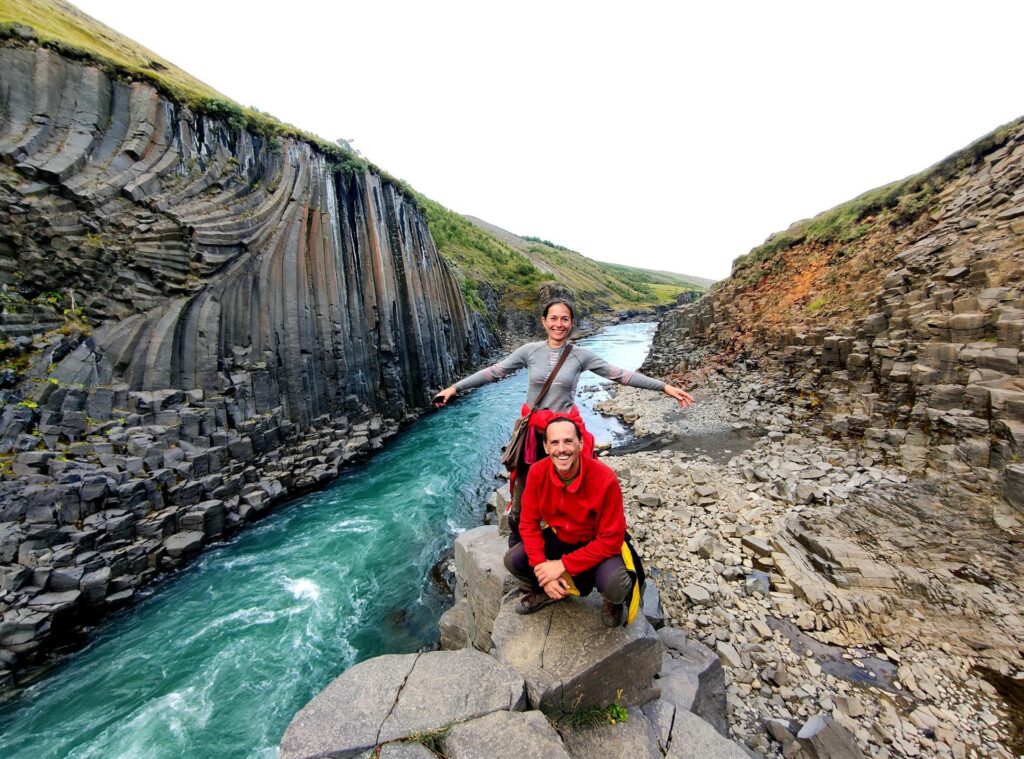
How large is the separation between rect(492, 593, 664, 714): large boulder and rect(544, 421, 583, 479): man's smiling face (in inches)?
72.9

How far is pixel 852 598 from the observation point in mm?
7012

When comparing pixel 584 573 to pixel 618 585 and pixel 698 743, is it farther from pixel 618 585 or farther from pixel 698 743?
pixel 698 743

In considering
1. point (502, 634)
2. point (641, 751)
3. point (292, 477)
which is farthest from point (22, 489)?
point (641, 751)

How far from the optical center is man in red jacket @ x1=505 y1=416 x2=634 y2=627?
3.50m

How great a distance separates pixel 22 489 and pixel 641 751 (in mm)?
13616

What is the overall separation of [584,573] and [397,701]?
1.99 m

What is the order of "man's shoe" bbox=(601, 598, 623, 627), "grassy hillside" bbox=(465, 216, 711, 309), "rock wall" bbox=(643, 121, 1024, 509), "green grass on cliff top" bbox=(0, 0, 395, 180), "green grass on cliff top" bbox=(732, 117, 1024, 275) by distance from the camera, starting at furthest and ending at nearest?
"grassy hillside" bbox=(465, 216, 711, 309)
"green grass on cliff top" bbox=(732, 117, 1024, 275)
"green grass on cliff top" bbox=(0, 0, 395, 180)
"rock wall" bbox=(643, 121, 1024, 509)
"man's shoe" bbox=(601, 598, 623, 627)

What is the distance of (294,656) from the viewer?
7.92 metres

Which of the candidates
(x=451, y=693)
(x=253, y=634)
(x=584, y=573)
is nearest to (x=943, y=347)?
(x=584, y=573)

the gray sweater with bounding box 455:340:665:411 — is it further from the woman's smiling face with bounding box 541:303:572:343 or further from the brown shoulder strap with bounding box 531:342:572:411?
the woman's smiling face with bounding box 541:303:572:343

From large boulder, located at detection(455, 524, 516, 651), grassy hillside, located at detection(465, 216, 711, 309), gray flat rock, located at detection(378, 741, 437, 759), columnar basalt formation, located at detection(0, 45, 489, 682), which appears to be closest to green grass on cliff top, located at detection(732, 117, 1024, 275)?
large boulder, located at detection(455, 524, 516, 651)

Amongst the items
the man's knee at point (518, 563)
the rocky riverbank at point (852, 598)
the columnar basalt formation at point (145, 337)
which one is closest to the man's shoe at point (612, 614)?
the man's knee at point (518, 563)

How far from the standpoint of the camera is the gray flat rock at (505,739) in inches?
118

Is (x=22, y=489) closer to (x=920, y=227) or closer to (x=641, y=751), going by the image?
(x=641, y=751)
